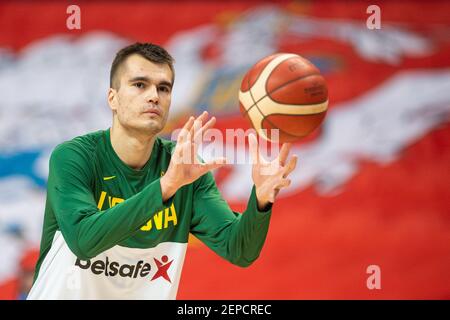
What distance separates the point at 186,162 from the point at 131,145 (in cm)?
76

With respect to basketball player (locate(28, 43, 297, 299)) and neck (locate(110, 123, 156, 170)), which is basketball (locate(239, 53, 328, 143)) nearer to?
basketball player (locate(28, 43, 297, 299))

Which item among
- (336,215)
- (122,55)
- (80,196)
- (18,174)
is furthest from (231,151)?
(80,196)

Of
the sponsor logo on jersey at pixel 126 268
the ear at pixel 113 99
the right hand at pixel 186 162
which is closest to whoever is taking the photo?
the right hand at pixel 186 162

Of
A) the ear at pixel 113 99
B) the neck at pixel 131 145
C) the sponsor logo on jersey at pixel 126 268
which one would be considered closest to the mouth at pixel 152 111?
the neck at pixel 131 145

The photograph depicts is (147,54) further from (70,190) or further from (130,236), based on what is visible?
(130,236)

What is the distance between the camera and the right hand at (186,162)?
3.20 m

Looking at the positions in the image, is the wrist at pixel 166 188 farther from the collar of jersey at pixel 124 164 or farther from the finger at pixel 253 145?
the collar of jersey at pixel 124 164

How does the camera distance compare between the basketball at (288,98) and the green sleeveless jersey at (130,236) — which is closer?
the green sleeveless jersey at (130,236)

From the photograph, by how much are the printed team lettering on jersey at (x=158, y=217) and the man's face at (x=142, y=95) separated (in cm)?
44

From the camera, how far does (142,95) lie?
3773 mm

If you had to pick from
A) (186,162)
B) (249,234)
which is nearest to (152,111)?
(186,162)

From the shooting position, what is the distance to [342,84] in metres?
7.79

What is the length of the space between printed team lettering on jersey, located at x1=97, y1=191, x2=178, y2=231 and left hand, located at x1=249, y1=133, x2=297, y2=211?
2.06 feet

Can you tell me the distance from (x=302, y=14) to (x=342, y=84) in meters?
1.00
